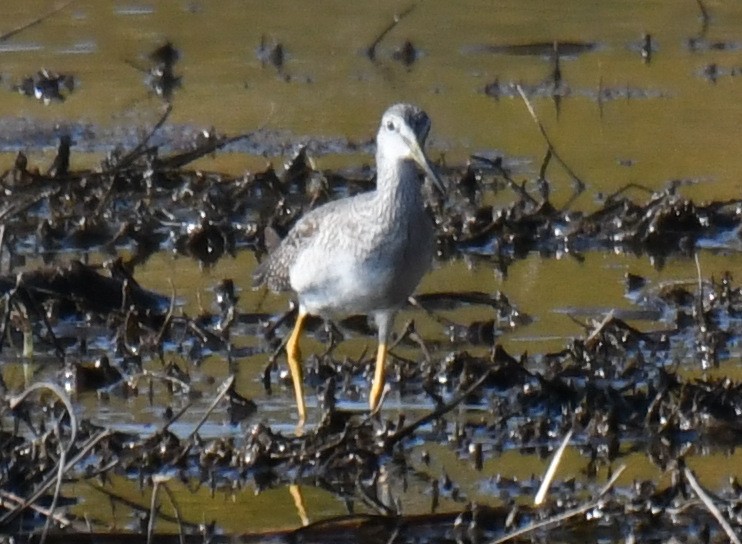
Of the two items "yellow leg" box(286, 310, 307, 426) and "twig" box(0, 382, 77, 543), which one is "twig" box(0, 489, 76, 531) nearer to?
"twig" box(0, 382, 77, 543)

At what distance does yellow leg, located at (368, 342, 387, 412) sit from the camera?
25.0ft

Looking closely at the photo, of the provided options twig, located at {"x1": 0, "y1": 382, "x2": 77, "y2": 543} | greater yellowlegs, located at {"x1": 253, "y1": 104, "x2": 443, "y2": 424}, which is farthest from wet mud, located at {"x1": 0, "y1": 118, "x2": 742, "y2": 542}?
greater yellowlegs, located at {"x1": 253, "y1": 104, "x2": 443, "y2": 424}

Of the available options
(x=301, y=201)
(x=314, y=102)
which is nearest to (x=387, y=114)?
(x=301, y=201)

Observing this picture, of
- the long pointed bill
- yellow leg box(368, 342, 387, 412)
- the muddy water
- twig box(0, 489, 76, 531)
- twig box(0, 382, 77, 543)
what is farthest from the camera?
the muddy water

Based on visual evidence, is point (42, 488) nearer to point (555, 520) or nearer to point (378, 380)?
point (555, 520)

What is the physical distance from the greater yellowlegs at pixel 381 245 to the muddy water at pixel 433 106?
464 mm

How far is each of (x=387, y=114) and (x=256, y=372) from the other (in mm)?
1223

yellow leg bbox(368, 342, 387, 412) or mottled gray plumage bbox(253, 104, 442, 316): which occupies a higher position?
mottled gray plumage bbox(253, 104, 442, 316)

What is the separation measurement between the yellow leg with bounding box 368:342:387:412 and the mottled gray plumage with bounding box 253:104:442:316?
0.17 meters

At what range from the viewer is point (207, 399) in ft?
25.3

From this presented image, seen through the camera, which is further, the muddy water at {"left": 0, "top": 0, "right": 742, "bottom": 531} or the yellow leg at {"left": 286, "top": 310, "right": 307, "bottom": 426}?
the muddy water at {"left": 0, "top": 0, "right": 742, "bottom": 531}

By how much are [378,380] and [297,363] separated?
414mm

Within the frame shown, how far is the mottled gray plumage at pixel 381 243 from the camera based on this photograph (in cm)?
750

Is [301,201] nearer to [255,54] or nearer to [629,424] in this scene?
[629,424]
